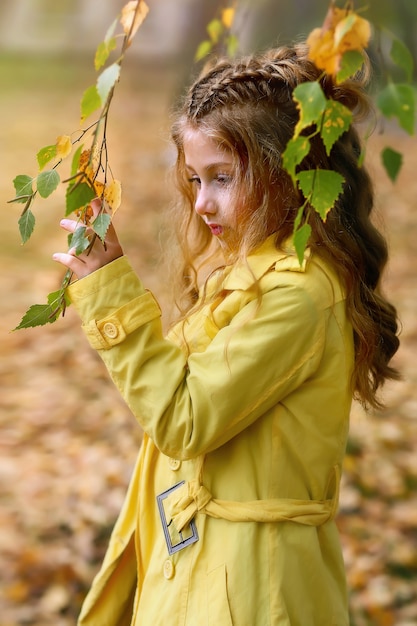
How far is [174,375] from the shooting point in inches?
52.2

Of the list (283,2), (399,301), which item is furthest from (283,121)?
(283,2)

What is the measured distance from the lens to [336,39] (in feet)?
3.05

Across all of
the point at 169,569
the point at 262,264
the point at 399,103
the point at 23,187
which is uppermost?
the point at 23,187

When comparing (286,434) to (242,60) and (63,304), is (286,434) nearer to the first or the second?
(63,304)

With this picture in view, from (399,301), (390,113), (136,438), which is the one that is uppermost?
(390,113)

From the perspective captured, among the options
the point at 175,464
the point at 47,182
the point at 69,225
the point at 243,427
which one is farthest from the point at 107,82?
the point at 175,464

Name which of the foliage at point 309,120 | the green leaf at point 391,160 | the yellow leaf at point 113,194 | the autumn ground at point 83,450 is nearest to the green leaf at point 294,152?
the foliage at point 309,120

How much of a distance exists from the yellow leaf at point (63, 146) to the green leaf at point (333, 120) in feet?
1.41

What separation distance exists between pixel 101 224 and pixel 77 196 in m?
0.07

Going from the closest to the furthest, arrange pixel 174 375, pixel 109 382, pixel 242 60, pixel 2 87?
1. pixel 174 375
2. pixel 242 60
3. pixel 109 382
4. pixel 2 87

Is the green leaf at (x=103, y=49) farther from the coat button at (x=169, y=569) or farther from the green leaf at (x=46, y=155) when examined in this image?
the coat button at (x=169, y=569)

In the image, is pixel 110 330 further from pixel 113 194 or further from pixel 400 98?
pixel 400 98

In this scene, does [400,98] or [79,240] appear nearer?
[400,98]

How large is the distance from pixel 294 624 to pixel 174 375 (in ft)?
1.73
